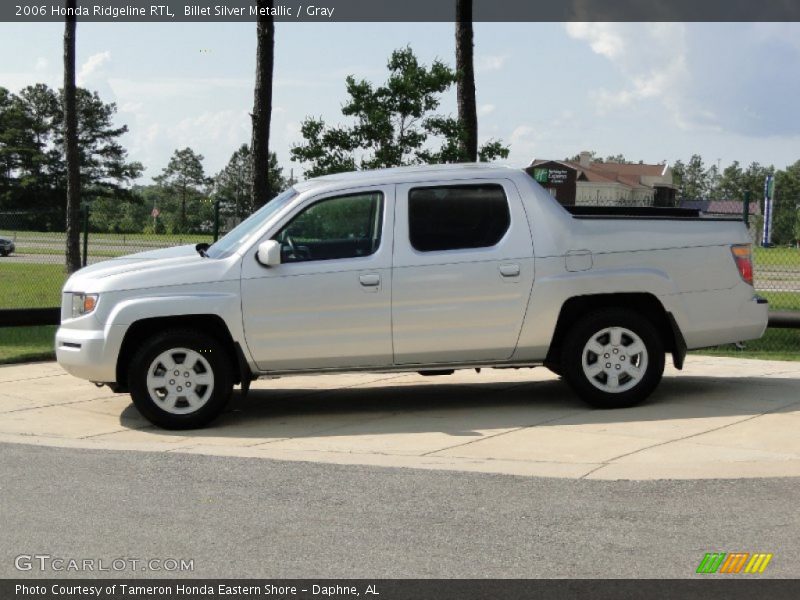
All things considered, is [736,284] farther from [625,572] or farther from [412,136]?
[412,136]

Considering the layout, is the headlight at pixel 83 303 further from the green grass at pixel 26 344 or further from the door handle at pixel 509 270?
the green grass at pixel 26 344

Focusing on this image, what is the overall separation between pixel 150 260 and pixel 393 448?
2650 millimetres

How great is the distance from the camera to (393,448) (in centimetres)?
806

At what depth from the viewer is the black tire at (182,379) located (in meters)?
8.78

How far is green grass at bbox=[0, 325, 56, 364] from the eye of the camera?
13.0m

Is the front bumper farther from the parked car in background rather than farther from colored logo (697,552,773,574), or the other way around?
the parked car in background

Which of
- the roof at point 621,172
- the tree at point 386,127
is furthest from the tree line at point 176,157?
the roof at point 621,172

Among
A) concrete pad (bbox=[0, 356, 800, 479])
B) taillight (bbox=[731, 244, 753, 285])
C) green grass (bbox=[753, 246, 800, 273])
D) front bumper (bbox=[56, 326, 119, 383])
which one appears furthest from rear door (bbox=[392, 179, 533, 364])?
green grass (bbox=[753, 246, 800, 273])

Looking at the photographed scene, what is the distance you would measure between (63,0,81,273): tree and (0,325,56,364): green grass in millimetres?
5222

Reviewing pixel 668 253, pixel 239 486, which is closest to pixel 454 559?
pixel 239 486

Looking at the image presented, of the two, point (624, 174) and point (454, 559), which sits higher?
point (624, 174)

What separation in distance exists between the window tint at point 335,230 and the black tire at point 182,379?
95 cm
